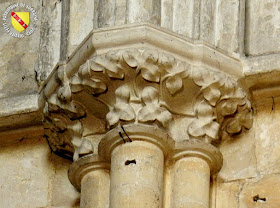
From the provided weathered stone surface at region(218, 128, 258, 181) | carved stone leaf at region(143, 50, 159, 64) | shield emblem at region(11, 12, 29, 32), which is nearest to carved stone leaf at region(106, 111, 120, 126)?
carved stone leaf at region(143, 50, 159, 64)

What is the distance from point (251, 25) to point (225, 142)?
0.43m

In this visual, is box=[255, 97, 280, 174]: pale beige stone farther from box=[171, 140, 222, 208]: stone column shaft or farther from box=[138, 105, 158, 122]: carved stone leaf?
box=[138, 105, 158, 122]: carved stone leaf

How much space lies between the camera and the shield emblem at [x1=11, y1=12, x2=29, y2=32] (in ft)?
18.9

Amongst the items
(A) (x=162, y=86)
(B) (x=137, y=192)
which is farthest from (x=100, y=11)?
(B) (x=137, y=192)

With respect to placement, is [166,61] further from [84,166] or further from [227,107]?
[84,166]

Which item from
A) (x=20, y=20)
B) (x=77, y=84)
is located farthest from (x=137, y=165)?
(x=20, y=20)

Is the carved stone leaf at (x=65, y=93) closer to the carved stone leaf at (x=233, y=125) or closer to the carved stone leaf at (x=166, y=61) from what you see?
the carved stone leaf at (x=166, y=61)

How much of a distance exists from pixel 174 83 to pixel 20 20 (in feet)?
2.98

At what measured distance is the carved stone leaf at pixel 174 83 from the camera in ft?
16.7

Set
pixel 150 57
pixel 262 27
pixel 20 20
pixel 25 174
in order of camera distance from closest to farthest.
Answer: pixel 150 57 < pixel 262 27 < pixel 25 174 < pixel 20 20

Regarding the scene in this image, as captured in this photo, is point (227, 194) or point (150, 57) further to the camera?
point (227, 194)

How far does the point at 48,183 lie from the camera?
548 centimetres

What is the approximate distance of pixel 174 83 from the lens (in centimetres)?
510

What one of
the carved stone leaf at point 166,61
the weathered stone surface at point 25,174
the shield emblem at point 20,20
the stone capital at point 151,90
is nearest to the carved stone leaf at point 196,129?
the stone capital at point 151,90
